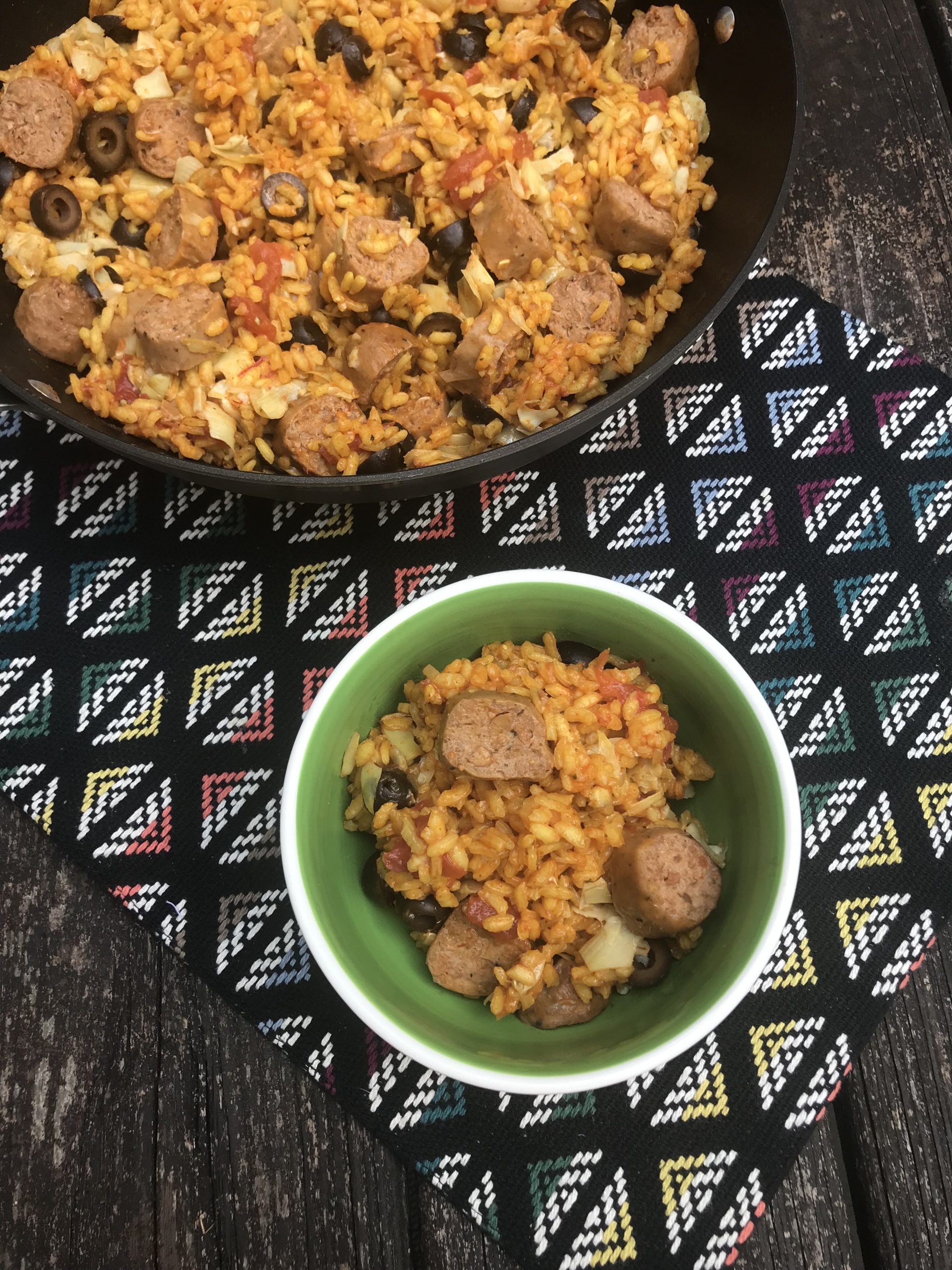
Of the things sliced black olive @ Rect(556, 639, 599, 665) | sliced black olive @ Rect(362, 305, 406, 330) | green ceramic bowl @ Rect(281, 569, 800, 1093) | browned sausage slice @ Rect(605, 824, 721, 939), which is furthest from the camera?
sliced black olive @ Rect(362, 305, 406, 330)

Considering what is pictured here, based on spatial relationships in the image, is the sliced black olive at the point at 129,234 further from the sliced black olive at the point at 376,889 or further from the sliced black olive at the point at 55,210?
the sliced black olive at the point at 376,889

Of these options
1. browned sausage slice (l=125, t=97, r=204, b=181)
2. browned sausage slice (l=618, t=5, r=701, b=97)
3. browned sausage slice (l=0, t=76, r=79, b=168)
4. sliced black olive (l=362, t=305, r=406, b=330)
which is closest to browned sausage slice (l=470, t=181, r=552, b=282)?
sliced black olive (l=362, t=305, r=406, b=330)

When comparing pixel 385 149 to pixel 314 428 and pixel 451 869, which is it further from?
pixel 451 869

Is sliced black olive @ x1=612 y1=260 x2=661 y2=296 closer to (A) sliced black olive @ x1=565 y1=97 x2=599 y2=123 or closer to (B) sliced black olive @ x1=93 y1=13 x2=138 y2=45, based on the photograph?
(A) sliced black olive @ x1=565 y1=97 x2=599 y2=123

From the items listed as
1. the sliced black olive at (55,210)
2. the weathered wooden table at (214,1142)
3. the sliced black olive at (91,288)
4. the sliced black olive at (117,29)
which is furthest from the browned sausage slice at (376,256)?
the weathered wooden table at (214,1142)

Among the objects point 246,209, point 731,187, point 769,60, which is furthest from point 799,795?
point 246,209
